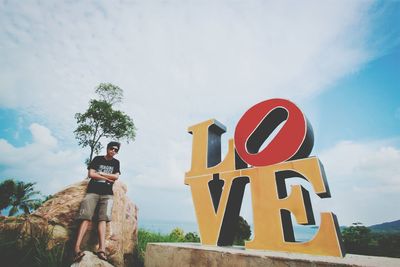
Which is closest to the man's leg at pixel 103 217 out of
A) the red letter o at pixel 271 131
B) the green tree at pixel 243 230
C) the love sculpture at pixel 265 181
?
the love sculpture at pixel 265 181

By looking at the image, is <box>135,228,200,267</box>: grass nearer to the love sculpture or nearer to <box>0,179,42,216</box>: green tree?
the love sculpture

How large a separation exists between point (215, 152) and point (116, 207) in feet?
8.00

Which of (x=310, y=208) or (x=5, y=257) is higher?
(x=310, y=208)

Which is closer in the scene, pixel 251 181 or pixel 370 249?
pixel 251 181

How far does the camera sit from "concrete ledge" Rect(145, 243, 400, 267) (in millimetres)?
2754

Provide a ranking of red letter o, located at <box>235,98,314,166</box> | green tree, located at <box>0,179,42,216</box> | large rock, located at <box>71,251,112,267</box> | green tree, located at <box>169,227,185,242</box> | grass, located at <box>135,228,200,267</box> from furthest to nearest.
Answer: green tree, located at <box>0,179,42,216</box> → green tree, located at <box>169,227,185,242</box> → grass, located at <box>135,228,200,267</box> → red letter o, located at <box>235,98,314,166</box> → large rock, located at <box>71,251,112,267</box>

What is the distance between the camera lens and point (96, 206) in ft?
13.1

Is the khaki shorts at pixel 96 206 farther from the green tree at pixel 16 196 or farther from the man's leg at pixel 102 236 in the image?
the green tree at pixel 16 196

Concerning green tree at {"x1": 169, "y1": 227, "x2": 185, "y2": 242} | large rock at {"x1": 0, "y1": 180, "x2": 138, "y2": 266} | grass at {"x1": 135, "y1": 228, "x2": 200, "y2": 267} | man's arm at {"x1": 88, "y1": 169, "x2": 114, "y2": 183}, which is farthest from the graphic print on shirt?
green tree at {"x1": 169, "y1": 227, "x2": 185, "y2": 242}

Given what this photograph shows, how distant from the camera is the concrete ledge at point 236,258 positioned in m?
2.75

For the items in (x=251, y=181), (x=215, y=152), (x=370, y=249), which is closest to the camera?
(x=251, y=181)

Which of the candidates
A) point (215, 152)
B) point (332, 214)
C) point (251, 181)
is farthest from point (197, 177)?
point (332, 214)

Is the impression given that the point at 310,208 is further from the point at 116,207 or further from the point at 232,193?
the point at 116,207

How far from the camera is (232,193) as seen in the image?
14.7 ft
